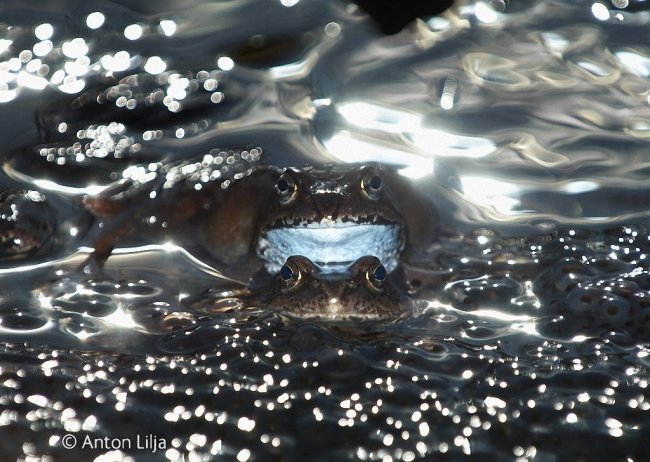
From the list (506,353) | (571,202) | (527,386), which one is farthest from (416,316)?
(571,202)

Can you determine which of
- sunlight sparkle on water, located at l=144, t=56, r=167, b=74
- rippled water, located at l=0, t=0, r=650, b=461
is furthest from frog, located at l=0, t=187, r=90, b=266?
sunlight sparkle on water, located at l=144, t=56, r=167, b=74

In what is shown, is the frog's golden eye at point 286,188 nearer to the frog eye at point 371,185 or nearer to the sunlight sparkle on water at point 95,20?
the frog eye at point 371,185

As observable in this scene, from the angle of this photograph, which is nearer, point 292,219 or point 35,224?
point 35,224

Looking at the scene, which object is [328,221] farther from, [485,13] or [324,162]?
[485,13]

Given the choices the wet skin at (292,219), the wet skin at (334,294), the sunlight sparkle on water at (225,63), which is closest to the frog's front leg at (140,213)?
the wet skin at (292,219)

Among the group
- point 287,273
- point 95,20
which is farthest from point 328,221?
point 95,20

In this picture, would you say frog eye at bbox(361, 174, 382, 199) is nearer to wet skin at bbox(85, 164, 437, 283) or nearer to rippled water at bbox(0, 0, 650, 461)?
wet skin at bbox(85, 164, 437, 283)
